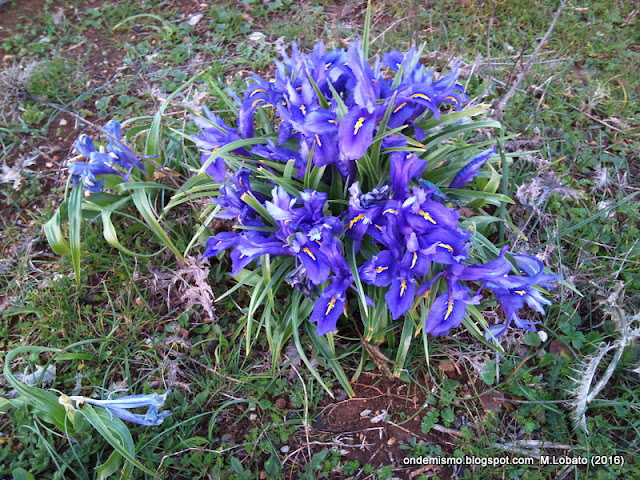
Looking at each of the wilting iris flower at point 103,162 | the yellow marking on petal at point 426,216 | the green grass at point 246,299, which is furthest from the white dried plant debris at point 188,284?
the yellow marking on petal at point 426,216

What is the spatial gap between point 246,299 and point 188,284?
32 centimetres

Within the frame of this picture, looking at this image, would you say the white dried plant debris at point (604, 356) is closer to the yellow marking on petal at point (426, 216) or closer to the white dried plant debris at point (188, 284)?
the yellow marking on petal at point (426, 216)

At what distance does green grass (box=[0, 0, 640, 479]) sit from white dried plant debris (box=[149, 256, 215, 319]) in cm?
5

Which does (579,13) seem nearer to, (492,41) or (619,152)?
(492,41)

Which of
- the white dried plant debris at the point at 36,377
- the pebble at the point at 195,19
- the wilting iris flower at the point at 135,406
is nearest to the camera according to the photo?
the wilting iris flower at the point at 135,406

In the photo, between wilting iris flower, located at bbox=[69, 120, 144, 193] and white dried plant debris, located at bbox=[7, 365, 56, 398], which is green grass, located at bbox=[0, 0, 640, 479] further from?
wilting iris flower, located at bbox=[69, 120, 144, 193]

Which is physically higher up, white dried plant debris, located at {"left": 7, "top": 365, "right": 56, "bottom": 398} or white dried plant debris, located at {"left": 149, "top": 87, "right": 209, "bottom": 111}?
white dried plant debris, located at {"left": 149, "top": 87, "right": 209, "bottom": 111}

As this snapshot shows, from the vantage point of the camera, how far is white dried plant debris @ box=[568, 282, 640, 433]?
2029mm

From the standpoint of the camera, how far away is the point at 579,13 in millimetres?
3707

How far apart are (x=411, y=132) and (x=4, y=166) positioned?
110 inches

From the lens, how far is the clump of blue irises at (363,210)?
1742 millimetres

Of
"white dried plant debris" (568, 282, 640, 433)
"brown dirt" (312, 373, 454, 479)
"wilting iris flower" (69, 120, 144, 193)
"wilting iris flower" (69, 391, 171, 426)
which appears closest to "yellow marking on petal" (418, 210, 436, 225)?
"brown dirt" (312, 373, 454, 479)

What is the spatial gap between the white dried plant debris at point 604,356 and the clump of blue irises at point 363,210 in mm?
479

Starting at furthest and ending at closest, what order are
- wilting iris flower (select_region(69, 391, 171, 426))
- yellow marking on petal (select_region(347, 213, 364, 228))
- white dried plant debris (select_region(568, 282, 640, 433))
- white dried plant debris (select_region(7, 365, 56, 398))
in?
white dried plant debris (select_region(7, 365, 56, 398))
white dried plant debris (select_region(568, 282, 640, 433))
wilting iris flower (select_region(69, 391, 171, 426))
yellow marking on petal (select_region(347, 213, 364, 228))
